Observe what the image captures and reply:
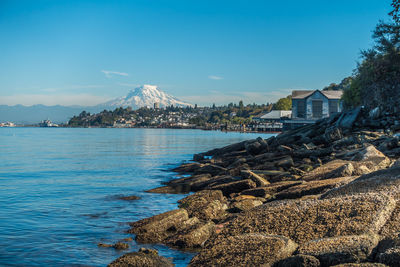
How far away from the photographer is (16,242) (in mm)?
12461

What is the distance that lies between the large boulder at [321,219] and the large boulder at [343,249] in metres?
0.58

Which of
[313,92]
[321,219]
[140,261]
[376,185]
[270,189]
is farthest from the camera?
[313,92]

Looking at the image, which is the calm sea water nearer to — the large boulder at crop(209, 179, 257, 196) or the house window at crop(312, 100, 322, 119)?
the large boulder at crop(209, 179, 257, 196)

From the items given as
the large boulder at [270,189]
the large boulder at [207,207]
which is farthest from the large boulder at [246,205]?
the large boulder at [270,189]

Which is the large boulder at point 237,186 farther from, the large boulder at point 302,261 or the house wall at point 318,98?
the house wall at point 318,98

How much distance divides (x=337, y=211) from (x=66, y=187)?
20629 mm

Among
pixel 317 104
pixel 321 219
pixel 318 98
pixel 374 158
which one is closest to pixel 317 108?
pixel 317 104

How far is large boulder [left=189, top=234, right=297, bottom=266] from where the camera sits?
6410 millimetres

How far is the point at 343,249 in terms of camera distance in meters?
5.95

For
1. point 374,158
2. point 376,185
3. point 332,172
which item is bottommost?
point 332,172

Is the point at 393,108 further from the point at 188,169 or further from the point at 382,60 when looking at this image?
the point at 188,169

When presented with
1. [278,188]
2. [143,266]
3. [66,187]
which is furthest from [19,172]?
[143,266]

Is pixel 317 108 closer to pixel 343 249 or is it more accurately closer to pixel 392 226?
pixel 392 226

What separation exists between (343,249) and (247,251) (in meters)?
1.58
